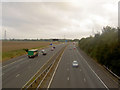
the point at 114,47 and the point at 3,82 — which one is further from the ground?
the point at 114,47

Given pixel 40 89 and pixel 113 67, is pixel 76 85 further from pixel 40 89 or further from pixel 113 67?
pixel 113 67

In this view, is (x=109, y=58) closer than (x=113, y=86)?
No

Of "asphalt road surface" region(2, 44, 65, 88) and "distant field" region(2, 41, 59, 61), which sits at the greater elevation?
"distant field" region(2, 41, 59, 61)

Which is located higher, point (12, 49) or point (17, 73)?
point (12, 49)

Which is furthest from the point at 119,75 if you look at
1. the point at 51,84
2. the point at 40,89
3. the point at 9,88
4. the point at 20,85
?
the point at 9,88

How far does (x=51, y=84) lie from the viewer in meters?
15.0

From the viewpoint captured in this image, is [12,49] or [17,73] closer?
[17,73]

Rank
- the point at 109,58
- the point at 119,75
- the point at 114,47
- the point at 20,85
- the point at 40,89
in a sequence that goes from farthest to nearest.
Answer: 1. the point at 109,58
2. the point at 114,47
3. the point at 119,75
4. the point at 20,85
5. the point at 40,89

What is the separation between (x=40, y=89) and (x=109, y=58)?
15.5 m

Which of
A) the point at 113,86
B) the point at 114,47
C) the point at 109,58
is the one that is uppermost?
the point at 114,47

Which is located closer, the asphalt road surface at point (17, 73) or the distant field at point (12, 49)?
the asphalt road surface at point (17, 73)

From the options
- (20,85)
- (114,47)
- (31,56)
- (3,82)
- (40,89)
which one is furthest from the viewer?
(31,56)

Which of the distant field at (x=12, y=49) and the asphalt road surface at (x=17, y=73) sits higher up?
the distant field at (x=12, y=49)

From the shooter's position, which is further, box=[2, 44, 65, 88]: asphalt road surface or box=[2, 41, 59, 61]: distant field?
box=[2, 41, 59, 61]: distant field
